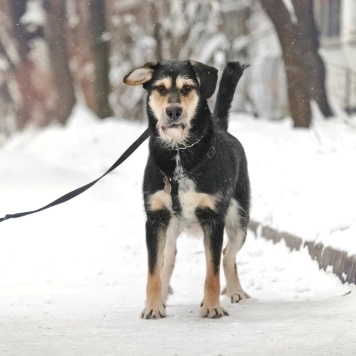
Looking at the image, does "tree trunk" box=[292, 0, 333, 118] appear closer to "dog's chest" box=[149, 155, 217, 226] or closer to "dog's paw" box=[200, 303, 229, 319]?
"dog's chest" box=[149, 155, 217, 226]

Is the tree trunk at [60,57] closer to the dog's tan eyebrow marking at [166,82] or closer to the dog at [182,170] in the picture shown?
the dog at [182,170]

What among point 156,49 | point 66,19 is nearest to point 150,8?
point 156,49

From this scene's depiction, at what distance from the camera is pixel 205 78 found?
6.26m

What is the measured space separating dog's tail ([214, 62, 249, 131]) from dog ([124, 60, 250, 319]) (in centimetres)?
100

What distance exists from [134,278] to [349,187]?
2.75 meters

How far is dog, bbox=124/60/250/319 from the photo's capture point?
6.21 m

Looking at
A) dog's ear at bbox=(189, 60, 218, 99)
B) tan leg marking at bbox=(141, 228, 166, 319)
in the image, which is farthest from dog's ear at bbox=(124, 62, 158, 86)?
tan leg marking at bbox=(141, 228, 166, 319)

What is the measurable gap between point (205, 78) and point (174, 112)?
39 centimetres

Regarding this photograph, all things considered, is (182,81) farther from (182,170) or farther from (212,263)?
(212,263)

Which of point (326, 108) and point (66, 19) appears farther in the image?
point (66, 19)

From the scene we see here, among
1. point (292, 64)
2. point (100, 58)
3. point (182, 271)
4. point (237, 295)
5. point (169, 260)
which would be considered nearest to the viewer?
point (237, 295)

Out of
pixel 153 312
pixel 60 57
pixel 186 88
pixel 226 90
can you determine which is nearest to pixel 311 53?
pixel 226 90

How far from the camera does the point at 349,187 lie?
385 inches

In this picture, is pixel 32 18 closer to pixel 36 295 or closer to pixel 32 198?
pixel 32 198
